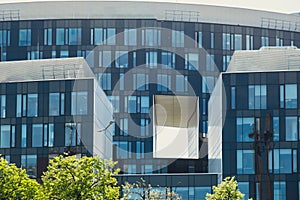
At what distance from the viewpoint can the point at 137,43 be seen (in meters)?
102

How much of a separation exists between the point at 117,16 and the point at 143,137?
50.0 feet

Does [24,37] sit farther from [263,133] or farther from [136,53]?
[263,133]

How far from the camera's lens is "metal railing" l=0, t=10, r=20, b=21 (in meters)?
102

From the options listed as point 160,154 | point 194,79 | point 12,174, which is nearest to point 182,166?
point 160,154

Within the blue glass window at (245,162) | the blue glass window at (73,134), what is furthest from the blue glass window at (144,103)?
the blue glass window at (245,162)

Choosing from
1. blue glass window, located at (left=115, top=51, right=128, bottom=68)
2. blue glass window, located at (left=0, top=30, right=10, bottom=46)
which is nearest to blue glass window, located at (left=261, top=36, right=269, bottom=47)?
blue glass window, located at (left=115, top=51, right=128, bottom=68)

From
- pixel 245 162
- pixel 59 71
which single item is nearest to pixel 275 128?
pixel 245 162

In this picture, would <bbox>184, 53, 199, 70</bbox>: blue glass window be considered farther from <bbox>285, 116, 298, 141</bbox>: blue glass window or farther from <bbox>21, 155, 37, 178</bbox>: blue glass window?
<bbox>21, 155, 37, 178</bbox>: blue glass window

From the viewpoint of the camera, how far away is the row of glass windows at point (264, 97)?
219 ft

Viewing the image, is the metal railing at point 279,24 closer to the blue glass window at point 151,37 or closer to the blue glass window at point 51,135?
the blue glass window at point 151,37

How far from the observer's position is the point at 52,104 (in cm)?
6900

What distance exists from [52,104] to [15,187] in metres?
22.7

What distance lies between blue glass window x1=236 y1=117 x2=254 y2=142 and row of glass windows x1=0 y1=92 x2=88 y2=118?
12403 millimetres

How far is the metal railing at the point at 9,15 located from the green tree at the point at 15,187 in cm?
5720
